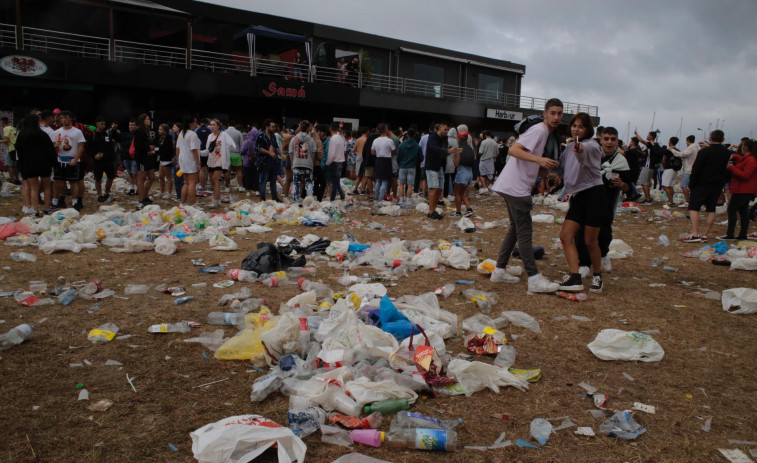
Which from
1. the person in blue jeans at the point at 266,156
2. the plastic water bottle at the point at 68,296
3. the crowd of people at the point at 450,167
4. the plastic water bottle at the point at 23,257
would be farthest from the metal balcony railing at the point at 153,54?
the plastic water bottle at the point at 68,296

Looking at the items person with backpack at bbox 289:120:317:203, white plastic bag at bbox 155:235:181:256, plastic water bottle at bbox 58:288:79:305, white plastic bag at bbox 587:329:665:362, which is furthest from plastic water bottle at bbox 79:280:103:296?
person with backpack at bbox 289:120:317:203

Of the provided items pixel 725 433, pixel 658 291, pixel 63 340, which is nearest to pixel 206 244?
pixel 63 340

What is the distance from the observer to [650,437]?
2387 millimetres

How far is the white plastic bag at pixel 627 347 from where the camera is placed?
3250 millimetres

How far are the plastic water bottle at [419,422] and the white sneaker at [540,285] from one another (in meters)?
2.49

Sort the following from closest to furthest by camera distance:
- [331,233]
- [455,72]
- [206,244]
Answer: [206,244], [331,233], [455,72]

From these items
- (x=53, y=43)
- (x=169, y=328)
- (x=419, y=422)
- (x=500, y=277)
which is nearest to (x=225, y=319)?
(x=169, y=328)

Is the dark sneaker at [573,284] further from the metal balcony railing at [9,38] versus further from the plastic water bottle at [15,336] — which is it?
the metal balcony railing at [9,38]

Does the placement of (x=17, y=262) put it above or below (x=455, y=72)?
below

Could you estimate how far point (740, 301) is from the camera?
4.24 meters

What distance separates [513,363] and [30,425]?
8.86 feet

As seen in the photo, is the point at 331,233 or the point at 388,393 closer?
the point at 388,393

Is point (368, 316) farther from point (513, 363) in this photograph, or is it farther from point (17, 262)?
point (17, 262)

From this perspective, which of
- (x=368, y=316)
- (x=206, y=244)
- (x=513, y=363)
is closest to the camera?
(x=513, y=363)
